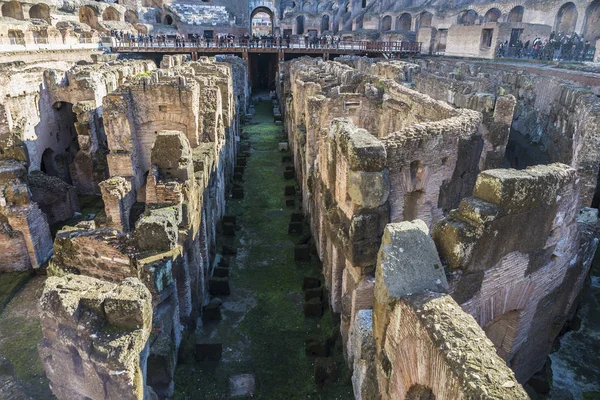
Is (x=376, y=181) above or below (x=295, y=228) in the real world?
above

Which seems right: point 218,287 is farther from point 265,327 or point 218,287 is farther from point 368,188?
point 368,188

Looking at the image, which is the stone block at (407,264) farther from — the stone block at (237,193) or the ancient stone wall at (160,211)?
the stone block at (237,193)

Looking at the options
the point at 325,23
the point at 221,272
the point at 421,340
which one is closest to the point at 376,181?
the point at 421,340

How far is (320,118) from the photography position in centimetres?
1080

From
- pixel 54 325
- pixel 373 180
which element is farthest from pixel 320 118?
pixel 54 325

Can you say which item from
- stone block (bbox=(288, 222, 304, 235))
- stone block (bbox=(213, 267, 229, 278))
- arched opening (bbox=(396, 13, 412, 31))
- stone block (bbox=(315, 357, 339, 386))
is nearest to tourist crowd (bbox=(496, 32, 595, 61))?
stone block (bbox=(288, 222, 304, 235))

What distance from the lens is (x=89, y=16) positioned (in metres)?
40.1

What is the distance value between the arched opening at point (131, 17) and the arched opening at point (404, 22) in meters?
26.3

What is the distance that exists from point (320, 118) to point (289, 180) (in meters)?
5.64

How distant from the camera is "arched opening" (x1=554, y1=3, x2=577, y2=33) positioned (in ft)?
86.6

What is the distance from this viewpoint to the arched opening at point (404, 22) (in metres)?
42.6

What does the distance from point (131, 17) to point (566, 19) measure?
38727 millimetres

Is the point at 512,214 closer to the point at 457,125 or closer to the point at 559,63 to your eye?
the point at 457,125

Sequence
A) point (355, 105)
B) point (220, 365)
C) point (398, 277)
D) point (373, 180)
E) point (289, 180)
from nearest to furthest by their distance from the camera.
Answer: point (398, 277) → point (373, 180) → point (220, 365) → point (355, 105) → point (289, 180)
